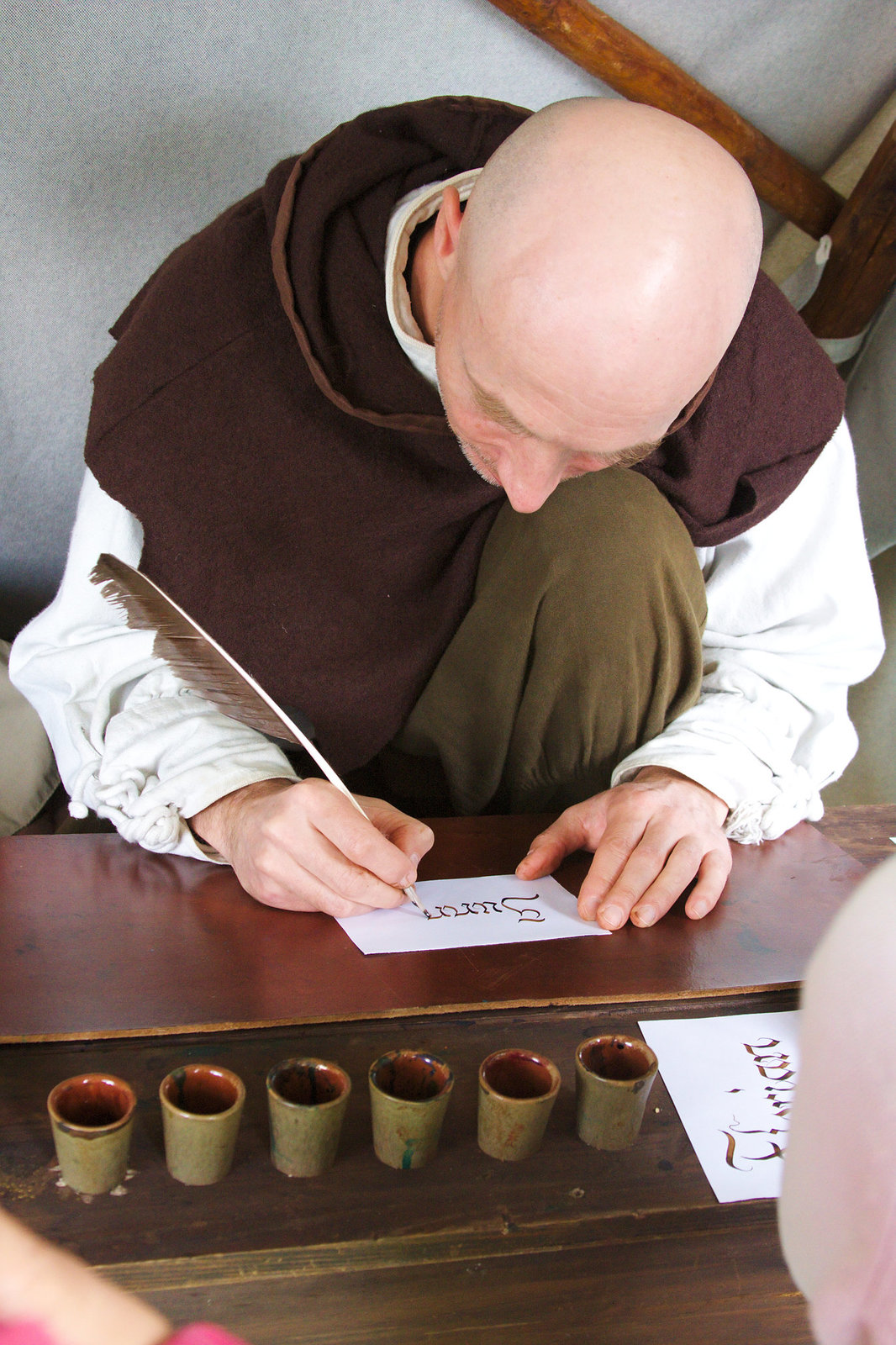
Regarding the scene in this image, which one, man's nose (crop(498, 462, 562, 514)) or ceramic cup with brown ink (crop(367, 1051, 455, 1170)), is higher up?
man's nose (crop(498, 462, 562, 514))

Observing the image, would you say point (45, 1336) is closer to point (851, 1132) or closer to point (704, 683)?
point (851, 1132)

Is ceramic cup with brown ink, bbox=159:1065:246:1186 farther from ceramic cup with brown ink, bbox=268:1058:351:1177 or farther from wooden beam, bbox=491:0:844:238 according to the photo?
wooden beam, bbox=491:0:844:238

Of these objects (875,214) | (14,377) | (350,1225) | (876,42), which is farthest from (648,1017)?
(876,42)

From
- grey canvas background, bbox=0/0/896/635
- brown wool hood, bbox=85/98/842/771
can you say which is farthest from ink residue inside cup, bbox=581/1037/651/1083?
grey canvas background, bbox=0/0/896/635

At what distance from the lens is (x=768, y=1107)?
912 mm

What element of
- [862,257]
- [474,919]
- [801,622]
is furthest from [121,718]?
[862,257]

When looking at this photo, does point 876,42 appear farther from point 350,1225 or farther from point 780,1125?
point 350,1225

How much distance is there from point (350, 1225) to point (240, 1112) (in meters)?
0.11

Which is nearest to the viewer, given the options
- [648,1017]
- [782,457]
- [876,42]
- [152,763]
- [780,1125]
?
[780,1125]

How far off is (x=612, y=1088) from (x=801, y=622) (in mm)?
901

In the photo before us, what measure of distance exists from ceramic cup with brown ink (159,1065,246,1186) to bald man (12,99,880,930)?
294 millimetres

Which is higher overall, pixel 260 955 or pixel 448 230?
pixel 448 230

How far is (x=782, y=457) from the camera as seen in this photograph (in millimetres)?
1428

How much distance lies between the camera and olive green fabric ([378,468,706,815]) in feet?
4.49
